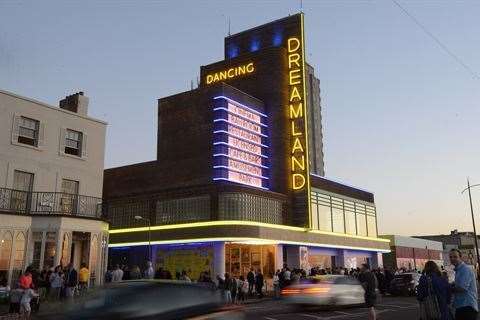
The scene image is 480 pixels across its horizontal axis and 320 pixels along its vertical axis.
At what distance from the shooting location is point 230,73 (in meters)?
54.7

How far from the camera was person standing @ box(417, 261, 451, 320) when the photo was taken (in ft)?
34.1

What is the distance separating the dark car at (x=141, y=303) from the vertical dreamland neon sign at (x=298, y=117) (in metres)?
37.6

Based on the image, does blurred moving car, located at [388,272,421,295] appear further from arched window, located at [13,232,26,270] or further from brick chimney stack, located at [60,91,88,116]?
brick chimney stack, located at [60,91,88,116]

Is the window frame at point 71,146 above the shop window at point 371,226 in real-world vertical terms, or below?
above

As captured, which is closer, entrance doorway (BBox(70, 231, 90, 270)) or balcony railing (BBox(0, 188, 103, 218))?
balcony railing (BBox(0, 188, 103, 218))

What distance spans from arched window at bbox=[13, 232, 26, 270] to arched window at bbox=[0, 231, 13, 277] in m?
0.29

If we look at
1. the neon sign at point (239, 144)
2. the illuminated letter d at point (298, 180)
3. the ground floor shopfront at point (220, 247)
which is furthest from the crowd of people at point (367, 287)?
the illuminated letter d at point (298, 180)

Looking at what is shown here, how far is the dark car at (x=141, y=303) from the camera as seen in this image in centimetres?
723

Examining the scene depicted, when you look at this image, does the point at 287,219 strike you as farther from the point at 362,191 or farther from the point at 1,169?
the point at 1,169

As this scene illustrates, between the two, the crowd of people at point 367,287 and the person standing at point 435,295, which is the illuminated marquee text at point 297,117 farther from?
the person standing at point 435,295

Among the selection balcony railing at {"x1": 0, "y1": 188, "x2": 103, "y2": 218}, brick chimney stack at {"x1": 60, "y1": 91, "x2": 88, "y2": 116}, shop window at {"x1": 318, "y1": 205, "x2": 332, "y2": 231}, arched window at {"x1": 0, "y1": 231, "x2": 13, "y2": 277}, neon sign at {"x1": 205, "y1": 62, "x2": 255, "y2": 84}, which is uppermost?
neon sign at {"x1": 205, "y1": 62, "x2": 255, "y2": 84}

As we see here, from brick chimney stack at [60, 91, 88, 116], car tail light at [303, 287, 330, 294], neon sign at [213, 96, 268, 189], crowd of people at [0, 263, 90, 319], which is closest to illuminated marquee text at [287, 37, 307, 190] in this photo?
neon sign at [213, 96, 268, 189]

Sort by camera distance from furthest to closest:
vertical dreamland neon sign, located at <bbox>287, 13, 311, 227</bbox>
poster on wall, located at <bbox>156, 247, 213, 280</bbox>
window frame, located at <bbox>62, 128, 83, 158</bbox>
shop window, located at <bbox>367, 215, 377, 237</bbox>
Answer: shop window, located at <bbox>367, 215, 377, 237</bbox>
vertical dreamland neon sign, located at <bbox>287, 13, 311, 227</bbox>
poster on wall, located at <bbox>156, 247, 213, 280</bbox>
window frame, located at <bbox>62, 128, 83, 158</bbox>

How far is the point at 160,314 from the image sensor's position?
7.62 meters
